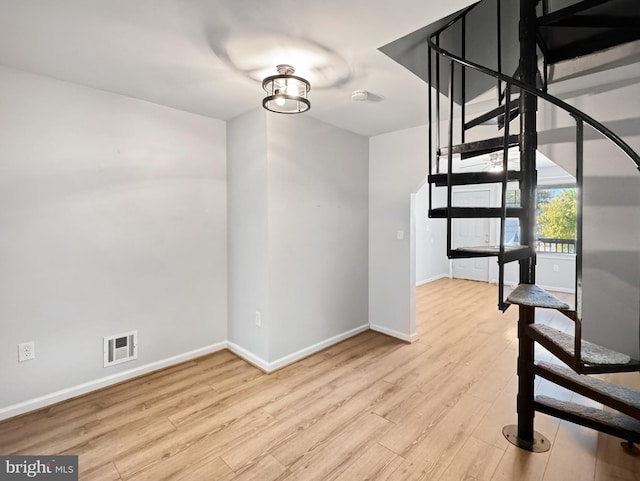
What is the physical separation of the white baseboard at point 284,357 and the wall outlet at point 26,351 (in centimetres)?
156

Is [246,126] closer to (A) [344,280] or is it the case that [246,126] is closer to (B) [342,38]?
(B) [342,38]

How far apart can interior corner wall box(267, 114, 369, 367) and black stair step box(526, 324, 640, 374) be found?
1.96 metres

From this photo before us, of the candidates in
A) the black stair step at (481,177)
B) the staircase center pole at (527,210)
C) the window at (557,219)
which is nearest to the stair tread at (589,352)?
the staircase center pole at (527,210)

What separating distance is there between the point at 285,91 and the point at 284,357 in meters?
2.30

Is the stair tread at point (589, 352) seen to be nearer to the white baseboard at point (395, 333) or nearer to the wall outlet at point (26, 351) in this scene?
the white baseboard at point (395, 333)

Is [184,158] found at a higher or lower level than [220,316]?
higher

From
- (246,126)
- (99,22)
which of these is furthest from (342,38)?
(246,126)

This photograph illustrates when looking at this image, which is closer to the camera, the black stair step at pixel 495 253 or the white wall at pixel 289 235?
the black stair step at pixel 495 253

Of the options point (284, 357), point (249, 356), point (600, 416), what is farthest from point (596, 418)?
point (249, 356)

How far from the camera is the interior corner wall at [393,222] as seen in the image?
3432 millimetres

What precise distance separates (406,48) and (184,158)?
7.03 ft

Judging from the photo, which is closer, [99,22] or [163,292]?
[99,22]

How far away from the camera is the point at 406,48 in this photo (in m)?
1.94

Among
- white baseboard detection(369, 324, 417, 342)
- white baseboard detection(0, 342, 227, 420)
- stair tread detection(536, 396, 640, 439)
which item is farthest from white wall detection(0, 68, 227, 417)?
stair tread detection(536, 396, 640, 439)
